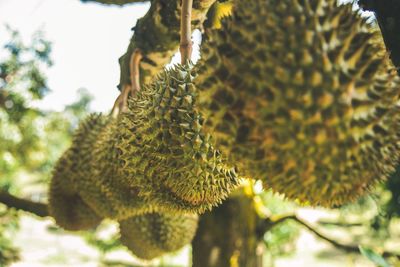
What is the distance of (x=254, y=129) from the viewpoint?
0.86m

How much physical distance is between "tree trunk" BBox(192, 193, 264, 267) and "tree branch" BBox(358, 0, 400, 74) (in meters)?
1.58

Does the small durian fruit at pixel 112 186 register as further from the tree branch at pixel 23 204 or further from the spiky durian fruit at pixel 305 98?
the tree branch at pixel 23 204

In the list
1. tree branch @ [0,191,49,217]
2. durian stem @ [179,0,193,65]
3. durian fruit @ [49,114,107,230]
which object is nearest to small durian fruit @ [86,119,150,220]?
durian fruit @ [49,114,107,230]

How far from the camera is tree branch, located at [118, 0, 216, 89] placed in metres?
1.67

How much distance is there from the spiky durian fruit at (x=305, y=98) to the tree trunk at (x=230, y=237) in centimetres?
156

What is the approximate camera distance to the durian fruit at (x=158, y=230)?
1.97m

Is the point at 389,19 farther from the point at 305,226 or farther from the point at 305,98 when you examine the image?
the point at 305,226

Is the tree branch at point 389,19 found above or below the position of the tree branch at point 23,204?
above

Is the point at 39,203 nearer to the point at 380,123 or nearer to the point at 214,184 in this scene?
the point at 214,184

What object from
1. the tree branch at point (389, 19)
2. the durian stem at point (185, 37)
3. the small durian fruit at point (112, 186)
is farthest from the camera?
the small durian fruit at point (112, 186)

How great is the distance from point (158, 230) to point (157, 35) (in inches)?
33.4

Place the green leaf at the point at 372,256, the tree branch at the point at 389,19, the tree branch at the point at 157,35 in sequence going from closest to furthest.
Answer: the tree branch at the point at 389,19, the green leaf at the point at 372,256, the tree branch at the point at 157,35

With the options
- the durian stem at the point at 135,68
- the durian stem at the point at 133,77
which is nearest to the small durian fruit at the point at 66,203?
the durian stem at the point at 133,77

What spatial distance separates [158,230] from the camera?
6.48ft
